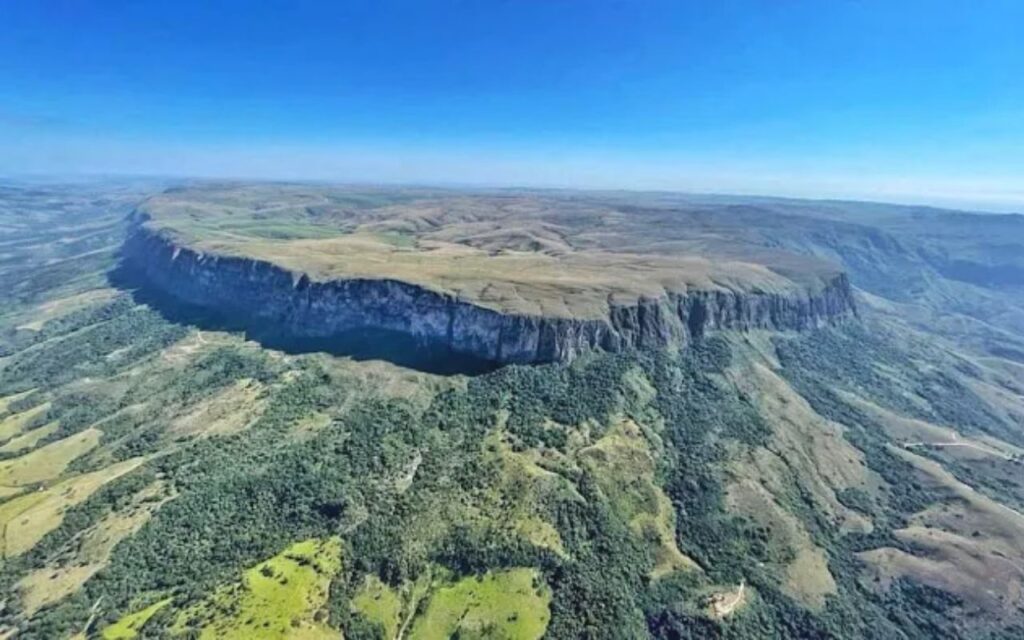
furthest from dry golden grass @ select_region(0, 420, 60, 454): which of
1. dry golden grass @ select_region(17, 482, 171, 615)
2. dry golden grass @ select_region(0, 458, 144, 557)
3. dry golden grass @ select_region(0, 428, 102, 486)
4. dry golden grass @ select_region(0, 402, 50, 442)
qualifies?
dry golden grass @ select_region(17, 482, 171, 615)

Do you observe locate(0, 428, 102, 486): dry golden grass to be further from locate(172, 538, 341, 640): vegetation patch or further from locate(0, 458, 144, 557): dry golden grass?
locate(172, 538, 341, 640): vegetation patch

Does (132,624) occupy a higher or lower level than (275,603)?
lower

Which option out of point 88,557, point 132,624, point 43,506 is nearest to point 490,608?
point 132,624

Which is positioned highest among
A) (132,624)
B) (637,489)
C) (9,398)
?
(637,489)

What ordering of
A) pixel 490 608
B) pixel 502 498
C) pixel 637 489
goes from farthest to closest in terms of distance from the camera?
pixel 637 489 → pixel 502 498 → pixel 490 608

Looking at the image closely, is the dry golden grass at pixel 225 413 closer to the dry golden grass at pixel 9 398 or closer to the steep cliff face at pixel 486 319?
the steep cliff face at pixel 486 319

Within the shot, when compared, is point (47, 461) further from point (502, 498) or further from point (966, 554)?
point (966, 554)

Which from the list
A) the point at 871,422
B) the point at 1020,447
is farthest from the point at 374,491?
the point at 1020,447

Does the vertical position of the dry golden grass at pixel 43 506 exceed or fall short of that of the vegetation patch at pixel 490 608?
it exceeds it

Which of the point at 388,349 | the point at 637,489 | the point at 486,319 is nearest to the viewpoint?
the point at 637,489

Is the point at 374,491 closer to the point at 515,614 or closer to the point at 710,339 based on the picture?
the point at 515,614

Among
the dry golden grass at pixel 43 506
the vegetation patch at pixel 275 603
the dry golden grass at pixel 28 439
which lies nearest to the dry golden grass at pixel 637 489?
the vegetation patch at pixel 275 603
